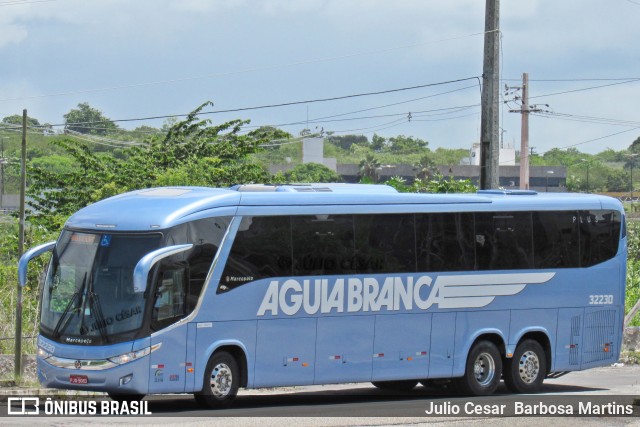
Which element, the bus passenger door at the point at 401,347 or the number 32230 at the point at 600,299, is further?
the number 32230 at the point at 600,299

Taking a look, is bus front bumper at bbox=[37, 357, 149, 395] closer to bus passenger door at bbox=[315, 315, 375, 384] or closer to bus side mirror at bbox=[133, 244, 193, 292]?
bus side mirror at bbox=[133, 244, 193, 292]

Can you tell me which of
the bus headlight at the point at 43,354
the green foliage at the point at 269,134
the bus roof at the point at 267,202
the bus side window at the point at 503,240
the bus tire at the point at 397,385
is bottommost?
the bus tire at the point at 397,385

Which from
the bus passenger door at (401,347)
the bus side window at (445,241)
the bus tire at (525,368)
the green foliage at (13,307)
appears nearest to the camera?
the bus passenger door at (401,347)

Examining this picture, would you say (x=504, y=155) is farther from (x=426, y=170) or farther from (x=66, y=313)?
(x=66, y=313)

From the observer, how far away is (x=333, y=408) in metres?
18.7

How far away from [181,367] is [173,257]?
63.2 inches

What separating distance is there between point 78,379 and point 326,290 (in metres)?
4.25

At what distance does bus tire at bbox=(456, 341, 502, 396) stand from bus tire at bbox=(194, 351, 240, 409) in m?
4.82

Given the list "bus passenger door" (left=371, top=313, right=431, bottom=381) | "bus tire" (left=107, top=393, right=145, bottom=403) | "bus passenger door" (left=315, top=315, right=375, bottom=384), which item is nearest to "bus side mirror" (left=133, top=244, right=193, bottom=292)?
"bus tire" (left=107, top=393, right=145, bottom=403)

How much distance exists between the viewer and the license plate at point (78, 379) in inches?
679

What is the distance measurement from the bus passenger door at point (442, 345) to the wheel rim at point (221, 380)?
405 centimetres

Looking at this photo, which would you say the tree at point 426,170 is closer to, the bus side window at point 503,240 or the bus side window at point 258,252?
the bus side window at point 503,240

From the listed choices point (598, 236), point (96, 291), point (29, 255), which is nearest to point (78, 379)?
point (96, 291)

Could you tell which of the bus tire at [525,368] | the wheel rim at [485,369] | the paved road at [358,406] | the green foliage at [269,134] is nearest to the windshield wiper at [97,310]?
the paved road at [358,406]
